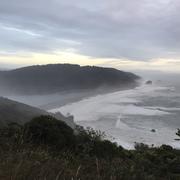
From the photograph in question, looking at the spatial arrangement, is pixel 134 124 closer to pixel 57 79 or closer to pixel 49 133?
pixel 49 133

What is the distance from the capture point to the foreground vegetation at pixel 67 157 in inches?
172

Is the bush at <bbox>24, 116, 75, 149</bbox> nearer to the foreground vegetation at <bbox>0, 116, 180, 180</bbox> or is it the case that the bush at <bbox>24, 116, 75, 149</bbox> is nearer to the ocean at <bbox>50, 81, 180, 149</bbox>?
the foreground vegetation at <bbox>0, 116, 180, 180</bbox>

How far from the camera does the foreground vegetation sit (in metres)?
4.38

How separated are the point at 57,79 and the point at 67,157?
111m


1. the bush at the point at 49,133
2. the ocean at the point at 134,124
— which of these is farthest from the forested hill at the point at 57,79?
the bush at the point at 49,133

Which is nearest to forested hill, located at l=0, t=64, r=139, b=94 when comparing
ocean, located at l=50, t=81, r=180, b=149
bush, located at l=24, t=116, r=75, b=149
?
ocean, located at l=50, t=81, r=180, b=149

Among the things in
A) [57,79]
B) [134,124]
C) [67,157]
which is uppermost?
[67,157]

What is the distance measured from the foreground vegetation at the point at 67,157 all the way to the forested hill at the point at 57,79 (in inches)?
3563

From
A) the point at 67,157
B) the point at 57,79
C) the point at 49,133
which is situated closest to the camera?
the point at 67,157

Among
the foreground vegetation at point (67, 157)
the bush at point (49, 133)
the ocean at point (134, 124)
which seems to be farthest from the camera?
the ocean at point (134, 124)

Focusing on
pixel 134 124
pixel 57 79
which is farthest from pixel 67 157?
pixel 57 79

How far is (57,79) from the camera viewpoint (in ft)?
388

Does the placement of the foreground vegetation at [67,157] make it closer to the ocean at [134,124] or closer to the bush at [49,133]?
the bush at [49,133]

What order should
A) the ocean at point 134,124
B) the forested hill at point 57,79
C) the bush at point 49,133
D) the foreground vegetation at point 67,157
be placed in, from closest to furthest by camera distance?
the foreground vegetation at point 67,157
the bush at point 49,133
the ocean at point 134,124
the forested hill at point 57,79
